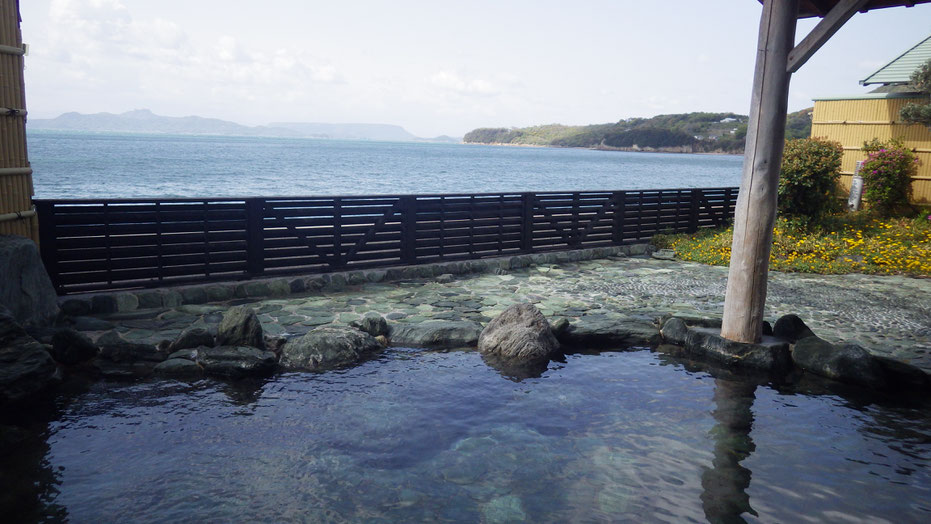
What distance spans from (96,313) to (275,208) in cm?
311

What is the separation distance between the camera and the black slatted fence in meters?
9.06

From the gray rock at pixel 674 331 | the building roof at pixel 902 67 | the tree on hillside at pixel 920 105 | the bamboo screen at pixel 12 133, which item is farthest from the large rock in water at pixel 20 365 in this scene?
the building roof at pixel 902 67

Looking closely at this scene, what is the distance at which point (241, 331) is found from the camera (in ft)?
24.6

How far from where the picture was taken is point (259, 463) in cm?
516

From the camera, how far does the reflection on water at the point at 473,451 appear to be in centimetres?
461

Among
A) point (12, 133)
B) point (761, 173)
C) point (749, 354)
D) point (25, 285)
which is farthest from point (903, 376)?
point (12, 133)

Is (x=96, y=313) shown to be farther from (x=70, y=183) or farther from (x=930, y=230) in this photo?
(x=70, y=183)

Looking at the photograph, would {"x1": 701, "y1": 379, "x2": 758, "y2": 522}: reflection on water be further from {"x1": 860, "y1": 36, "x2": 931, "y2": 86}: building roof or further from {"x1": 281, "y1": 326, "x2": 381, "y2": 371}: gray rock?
{"x1": 860, "y1": 36, "x2": 931, "y2": 86}: building roof

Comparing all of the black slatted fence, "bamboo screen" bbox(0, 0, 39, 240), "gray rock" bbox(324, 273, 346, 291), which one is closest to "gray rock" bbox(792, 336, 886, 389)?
the black slatted fence

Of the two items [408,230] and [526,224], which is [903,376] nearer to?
[526,224]

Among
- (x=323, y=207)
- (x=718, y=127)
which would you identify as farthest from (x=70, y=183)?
(x=718, y=127)

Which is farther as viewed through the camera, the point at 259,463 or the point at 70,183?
the point at 70,183

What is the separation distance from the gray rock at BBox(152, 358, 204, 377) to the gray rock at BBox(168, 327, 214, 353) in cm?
35

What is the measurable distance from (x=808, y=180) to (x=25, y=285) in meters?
16.8
